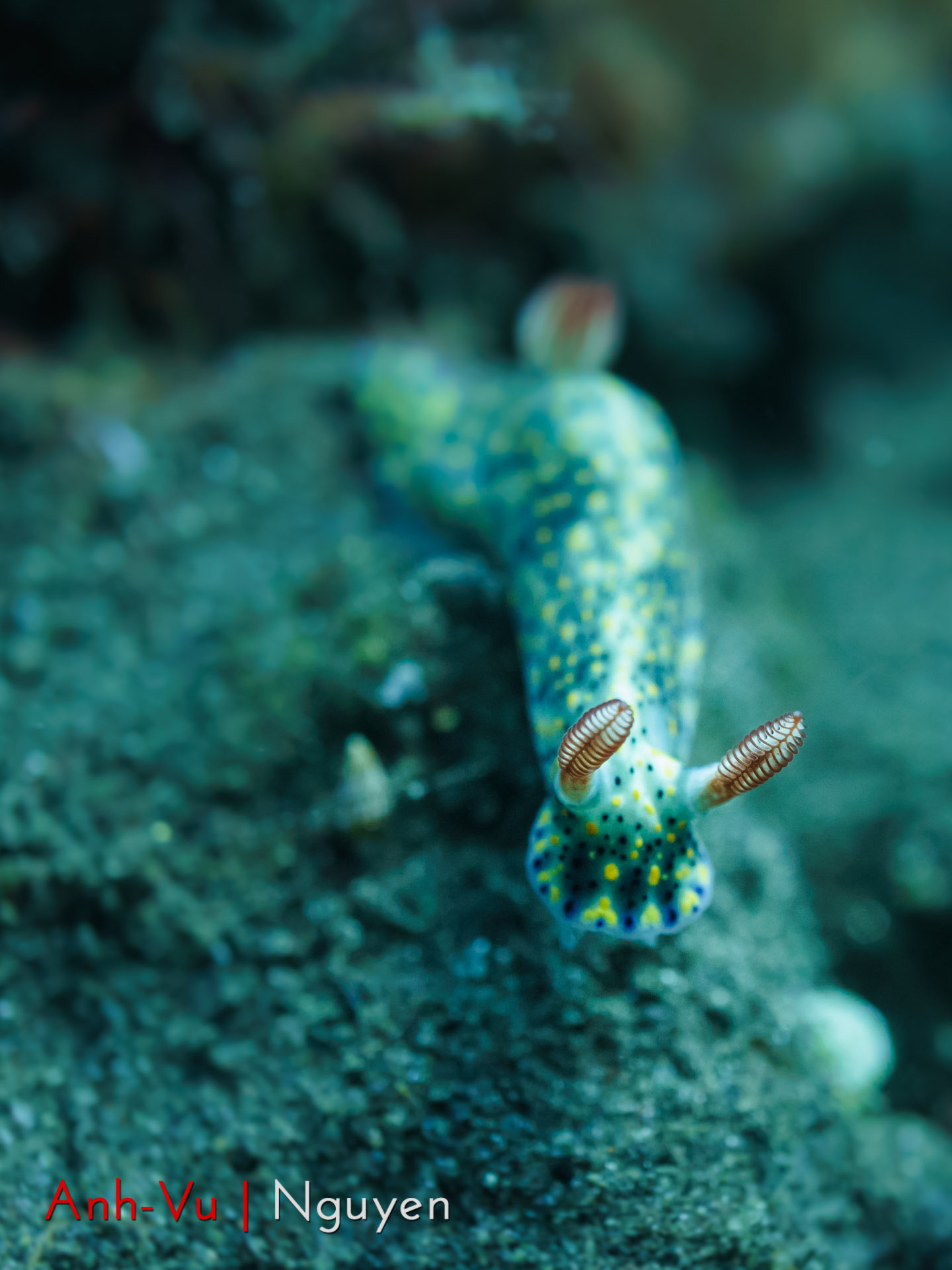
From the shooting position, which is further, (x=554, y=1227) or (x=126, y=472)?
(x=126, y=472)

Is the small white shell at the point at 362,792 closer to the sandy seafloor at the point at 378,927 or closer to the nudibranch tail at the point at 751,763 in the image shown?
the sandy seafloor at the point at 378,927

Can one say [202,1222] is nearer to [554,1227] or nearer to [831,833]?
[554,1227]

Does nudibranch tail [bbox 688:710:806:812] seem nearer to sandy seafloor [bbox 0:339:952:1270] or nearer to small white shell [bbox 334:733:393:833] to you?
sandy seafloor [bbox 0:339:952:1270]

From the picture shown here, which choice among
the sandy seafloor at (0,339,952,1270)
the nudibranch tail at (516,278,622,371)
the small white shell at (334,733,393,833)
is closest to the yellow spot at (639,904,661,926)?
the sandy seafloor at (0,339,952,1270)

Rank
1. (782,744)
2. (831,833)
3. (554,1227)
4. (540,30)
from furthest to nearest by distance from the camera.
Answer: (540,30) → (831,833) → (554,1227) → (782,744)

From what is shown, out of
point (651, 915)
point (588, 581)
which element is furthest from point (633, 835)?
point (588, 581)

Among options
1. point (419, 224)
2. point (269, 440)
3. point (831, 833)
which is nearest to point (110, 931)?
point (269, 440)

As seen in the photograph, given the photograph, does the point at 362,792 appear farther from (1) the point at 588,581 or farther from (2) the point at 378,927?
(1) the point at 588,581
